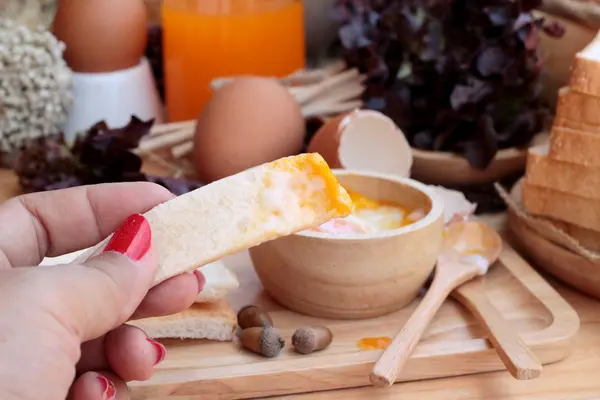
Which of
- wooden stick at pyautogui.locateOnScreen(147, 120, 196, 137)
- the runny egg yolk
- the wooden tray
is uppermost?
the runny egg yolk

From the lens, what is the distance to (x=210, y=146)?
97 centimetres

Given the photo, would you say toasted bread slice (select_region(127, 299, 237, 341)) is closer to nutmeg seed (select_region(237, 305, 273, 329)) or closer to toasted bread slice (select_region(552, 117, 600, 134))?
nutmeg seed (select_region(237, 305, 273, 329))

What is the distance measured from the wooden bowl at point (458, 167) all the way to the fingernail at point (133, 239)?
547 millimetres

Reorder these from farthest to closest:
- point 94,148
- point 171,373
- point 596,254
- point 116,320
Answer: point 94,148 → point 596,254 → point 171,373 → point 116,320

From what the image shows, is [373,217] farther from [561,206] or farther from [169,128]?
[169,128]

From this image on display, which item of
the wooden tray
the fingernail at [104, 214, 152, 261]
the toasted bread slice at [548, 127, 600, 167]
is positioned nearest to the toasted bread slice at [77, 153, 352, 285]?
the fingernail at [104, 214, 152, 261]

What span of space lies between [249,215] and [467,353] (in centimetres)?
25

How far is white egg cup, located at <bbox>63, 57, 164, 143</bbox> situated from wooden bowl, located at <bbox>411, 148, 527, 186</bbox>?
0.45 m

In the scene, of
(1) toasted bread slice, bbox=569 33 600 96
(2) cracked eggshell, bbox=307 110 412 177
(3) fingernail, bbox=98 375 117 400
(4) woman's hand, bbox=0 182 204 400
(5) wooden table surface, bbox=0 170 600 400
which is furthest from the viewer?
(2) cracked eggshell, bbox=307 110 412 177

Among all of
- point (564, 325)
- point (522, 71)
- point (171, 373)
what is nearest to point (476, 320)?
point (564, 325)

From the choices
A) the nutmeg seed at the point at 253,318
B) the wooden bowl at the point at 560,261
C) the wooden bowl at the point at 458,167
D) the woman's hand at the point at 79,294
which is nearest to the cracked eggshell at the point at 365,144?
the wooden bowl at the point at 458,167

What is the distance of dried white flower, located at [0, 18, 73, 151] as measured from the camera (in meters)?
1.07

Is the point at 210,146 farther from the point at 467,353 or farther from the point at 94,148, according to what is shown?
the point at 467,353

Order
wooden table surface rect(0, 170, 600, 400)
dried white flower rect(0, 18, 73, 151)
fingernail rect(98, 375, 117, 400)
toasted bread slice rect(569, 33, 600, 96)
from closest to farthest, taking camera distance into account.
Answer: fingernail rect(98, 375, 117, 400)
wooden table surface rect(0, 170, 600, 400)
toasted bread slice rect(569, 33, 600, 96)
dried white flower rect(0, 18, 73, 151)
